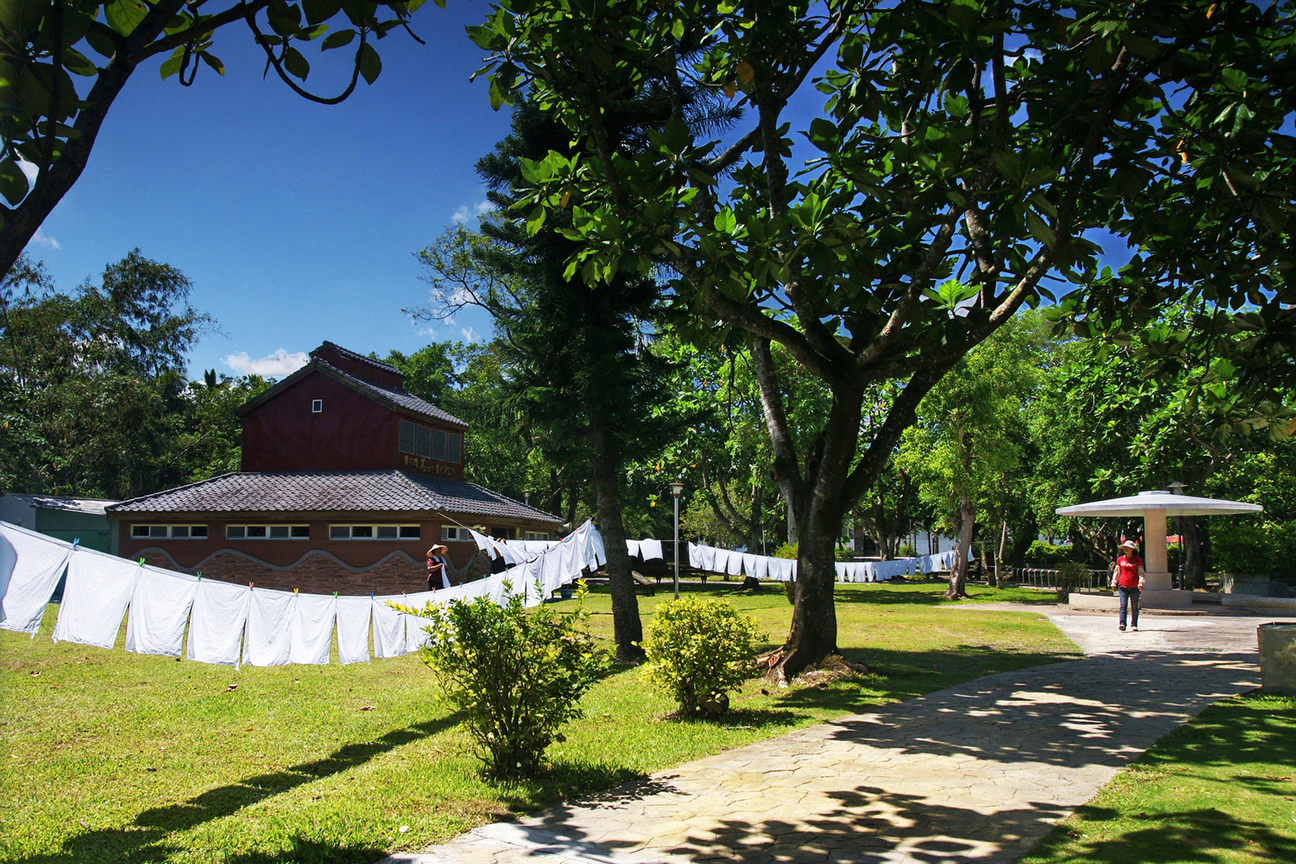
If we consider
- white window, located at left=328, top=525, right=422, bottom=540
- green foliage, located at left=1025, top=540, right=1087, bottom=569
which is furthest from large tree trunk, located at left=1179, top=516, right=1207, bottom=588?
white window, located at left=328, top=525, right=422, bottom=540

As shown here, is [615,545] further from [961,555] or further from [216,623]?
[961,555]

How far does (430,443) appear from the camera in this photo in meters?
30.6

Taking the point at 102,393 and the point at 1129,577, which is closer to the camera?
the point at 1129,577

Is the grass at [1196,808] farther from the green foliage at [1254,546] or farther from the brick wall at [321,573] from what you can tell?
the green foliage at [1254,546]

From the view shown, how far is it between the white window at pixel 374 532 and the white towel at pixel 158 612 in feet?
51.1

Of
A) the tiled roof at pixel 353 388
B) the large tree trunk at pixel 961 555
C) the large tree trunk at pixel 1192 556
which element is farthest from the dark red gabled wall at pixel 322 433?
the large tree trunk at pixel 1192 556

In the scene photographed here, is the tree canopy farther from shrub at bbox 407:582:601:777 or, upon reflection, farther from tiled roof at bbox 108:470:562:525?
tiled roof at bbox 108:470:562:525

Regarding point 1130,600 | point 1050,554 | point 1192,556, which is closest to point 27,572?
point 1130,600

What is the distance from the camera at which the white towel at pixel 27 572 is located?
8930 mm

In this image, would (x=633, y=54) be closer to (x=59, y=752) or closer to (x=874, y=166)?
(x=874, y=166)

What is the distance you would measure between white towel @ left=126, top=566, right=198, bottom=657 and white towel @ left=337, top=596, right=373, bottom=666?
6.05 ft

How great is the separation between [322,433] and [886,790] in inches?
1052

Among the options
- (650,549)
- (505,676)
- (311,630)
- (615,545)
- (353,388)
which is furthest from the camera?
(650,549)

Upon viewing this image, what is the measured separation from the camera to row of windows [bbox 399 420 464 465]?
29.0 m
